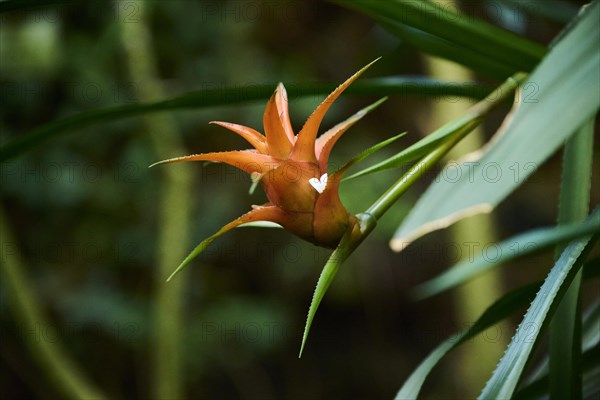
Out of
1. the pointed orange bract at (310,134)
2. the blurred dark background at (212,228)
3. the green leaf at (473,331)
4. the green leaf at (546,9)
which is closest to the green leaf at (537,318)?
the green leaf at (473,331)

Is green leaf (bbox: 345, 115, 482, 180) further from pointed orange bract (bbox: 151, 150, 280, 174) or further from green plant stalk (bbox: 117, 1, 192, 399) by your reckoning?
green plant stalk (bbox: 117, 1, 192, 399)

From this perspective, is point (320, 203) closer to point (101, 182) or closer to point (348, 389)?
point (101, 182)

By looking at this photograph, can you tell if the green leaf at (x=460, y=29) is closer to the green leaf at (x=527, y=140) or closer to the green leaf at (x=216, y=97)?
the green leaf at (x=216, y=97)

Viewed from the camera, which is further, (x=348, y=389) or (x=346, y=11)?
(x=346, y=11)

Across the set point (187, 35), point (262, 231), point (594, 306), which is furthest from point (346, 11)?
point (594, 306)

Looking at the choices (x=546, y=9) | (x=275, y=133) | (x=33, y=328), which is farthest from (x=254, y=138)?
(x=33, y=328)

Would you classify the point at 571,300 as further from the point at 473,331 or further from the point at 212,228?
the point at 212,228
